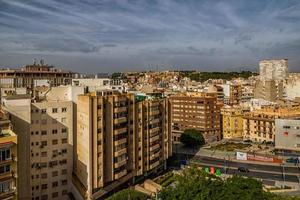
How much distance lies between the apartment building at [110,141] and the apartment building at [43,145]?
171 cm

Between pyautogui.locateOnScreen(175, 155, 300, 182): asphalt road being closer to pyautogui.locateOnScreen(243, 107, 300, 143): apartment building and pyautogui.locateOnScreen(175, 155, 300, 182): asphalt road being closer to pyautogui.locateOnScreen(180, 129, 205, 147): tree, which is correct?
pyautogui.locateOnScreen(180, 129, 205, 147): tree

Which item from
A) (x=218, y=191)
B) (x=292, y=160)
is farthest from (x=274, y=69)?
(x=218, y=191)

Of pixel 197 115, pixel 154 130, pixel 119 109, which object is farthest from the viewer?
pixel 197 115

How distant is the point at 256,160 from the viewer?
6625cm

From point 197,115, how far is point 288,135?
20928mm

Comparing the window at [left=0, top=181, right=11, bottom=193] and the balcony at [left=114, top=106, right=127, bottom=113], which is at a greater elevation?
the balcony at [left=114, top=106, right=127, bottom=113]

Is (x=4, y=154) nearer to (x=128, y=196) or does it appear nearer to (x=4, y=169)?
(x=4, y=169)

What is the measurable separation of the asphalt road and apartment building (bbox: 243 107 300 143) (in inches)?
640

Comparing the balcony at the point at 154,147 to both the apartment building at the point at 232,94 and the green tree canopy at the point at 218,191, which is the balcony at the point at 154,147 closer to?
the green tree canopy at the point at 218,191

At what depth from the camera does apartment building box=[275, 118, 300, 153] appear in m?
69.2

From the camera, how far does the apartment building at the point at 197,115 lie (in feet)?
271

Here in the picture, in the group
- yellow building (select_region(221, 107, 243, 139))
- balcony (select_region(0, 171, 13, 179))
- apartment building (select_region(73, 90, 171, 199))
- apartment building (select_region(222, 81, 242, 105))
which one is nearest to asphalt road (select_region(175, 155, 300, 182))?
apartment building (select_region(73, 90, 171, 199))

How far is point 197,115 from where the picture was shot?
83562mm

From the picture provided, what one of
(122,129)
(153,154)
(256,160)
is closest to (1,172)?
(122,129)
